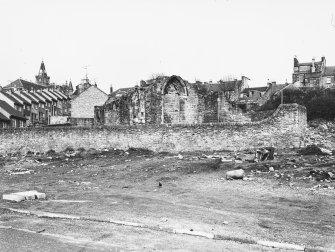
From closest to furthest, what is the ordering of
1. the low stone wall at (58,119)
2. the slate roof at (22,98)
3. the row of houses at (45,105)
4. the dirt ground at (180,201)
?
the dirt ground at (180,201), the row of houses at (45,105), the low stone wall at (58,119), the slate roof at (22,98)

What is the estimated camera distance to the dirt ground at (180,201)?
7.50 meters

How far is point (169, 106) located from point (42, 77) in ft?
403

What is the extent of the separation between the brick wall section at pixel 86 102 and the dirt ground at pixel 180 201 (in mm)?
32488

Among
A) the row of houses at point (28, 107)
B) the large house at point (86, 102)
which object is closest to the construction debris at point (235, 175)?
the row of houses at point (28, 107)

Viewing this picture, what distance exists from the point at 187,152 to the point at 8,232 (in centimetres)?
1671

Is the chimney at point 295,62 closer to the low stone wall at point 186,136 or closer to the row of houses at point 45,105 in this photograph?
the row of houses at point 45,105

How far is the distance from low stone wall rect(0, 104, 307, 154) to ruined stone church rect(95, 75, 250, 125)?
6.55 meters

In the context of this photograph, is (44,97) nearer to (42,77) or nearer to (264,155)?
(264,155)

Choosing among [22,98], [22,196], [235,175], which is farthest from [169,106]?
[22,98]

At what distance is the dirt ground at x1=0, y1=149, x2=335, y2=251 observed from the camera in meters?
7.50

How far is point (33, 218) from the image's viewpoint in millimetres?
9141

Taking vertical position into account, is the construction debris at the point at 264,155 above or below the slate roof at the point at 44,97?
below

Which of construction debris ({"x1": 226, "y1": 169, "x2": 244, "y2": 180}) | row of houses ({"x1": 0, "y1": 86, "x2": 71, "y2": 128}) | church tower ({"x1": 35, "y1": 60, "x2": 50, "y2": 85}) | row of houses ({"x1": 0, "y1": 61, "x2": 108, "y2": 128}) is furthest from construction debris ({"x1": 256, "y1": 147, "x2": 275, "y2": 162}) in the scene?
church tower ({"x1": 35, "y1": 60, "x2": 50, "y2": 85})

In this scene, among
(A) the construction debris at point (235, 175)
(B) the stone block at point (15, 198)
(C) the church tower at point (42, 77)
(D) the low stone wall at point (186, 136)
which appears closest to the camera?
(B) the stone block at point (15, 198)
